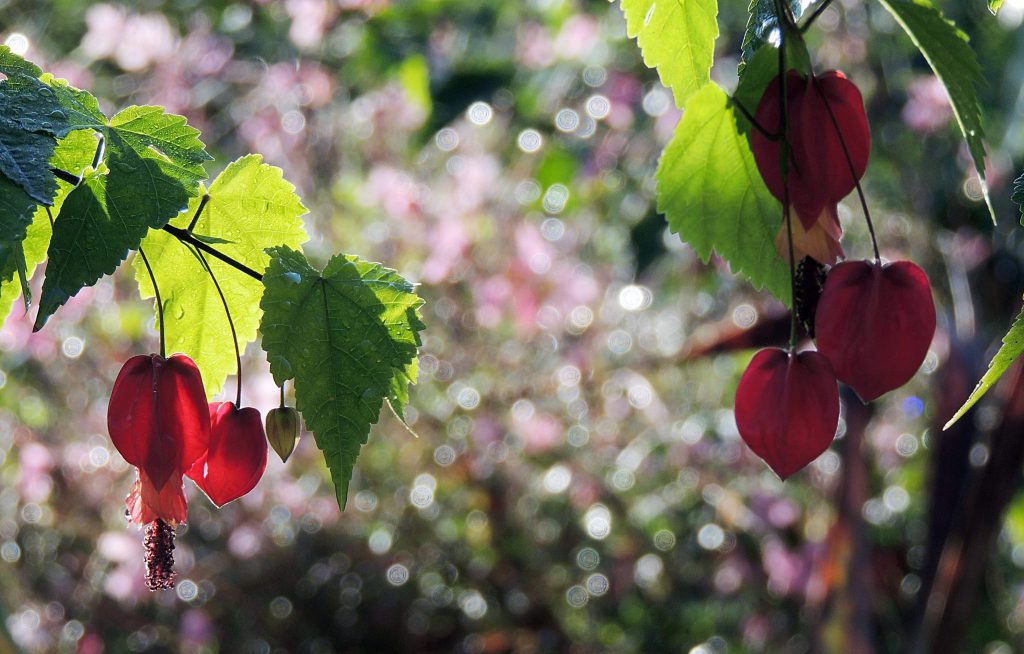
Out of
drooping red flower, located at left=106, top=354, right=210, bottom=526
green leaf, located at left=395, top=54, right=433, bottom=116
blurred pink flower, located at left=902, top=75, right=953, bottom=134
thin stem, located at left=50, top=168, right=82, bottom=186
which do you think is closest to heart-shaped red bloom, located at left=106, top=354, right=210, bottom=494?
drooping red flower, located at left=106, top=354, right=210, bottom=526

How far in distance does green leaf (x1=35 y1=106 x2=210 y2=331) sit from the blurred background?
1.89 meters

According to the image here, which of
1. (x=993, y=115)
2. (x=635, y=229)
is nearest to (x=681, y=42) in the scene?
(x=635, y=229)

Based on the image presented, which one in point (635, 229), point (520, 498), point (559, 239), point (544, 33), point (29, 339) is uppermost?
point (544, 33)

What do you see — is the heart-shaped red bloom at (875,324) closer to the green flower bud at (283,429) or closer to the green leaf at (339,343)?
the green leaf at (339,343)

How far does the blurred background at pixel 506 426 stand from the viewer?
257 centimetres

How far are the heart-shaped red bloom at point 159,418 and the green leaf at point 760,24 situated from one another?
0.35m

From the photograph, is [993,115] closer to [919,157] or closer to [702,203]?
[919,157]

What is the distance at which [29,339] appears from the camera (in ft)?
8.77

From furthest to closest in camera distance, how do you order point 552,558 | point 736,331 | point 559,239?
point 559,239 < point 552,558 < point 736,331

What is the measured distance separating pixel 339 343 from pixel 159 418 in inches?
4.3

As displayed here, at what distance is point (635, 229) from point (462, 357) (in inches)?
44.6

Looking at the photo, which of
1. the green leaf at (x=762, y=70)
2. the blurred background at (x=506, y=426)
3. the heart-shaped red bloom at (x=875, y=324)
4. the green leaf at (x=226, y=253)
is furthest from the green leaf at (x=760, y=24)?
the blurred background at (x=506, y=426)

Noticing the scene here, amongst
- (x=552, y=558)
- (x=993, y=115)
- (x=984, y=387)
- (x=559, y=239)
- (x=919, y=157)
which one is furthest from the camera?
(x=559, y=239)

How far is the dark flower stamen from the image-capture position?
24.5 inches
